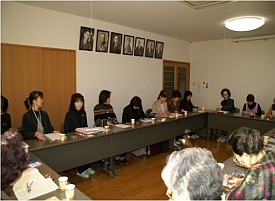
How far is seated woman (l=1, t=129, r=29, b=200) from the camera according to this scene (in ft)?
3.55

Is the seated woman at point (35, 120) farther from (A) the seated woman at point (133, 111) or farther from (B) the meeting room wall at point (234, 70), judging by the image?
(B) the meeting room wall at point (234, 70)

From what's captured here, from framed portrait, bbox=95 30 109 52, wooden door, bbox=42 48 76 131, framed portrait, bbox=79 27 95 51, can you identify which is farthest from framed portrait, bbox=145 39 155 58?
wooden door, bbox=42 48 76 131

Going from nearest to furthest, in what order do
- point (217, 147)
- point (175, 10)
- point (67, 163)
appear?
point (67, 163), point (175, 10), point (217, 147)

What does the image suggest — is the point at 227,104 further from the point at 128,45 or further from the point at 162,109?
the point at 128,45

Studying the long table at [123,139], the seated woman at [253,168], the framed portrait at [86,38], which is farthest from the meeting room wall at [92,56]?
the seated woman at [253,168]

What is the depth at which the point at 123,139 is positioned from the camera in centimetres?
336

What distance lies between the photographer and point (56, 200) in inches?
54.6

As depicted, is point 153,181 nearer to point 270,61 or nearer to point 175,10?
point 175,10

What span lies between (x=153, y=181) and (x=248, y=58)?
430 centimetres

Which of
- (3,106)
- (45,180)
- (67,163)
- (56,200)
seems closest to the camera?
(56,200)

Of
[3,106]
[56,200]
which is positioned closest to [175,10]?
[3,106]

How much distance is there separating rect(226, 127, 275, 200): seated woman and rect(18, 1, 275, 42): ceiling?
2371 mm

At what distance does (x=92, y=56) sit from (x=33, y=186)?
3147mm

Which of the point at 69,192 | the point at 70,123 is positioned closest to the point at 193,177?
the point at 69,192
